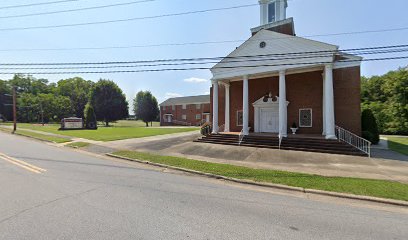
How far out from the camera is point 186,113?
5725 centimetres

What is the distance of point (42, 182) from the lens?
22.5 ft

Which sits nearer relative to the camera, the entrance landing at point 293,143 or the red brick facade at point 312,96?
the entrance landing at point 293,143

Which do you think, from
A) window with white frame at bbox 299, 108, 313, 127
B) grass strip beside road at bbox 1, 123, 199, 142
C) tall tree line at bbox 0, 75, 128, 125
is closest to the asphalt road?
window with white frame at bbox 299, 108, 313, 127

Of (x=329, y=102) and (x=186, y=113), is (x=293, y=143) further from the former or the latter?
(x=186, y=113)

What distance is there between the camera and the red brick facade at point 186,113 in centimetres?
5423

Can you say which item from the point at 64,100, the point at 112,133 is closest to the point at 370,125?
the point at 112,133

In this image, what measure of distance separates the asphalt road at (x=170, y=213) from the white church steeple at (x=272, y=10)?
20.4 metres

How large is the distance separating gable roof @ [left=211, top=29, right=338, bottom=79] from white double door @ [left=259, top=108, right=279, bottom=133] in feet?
13.9

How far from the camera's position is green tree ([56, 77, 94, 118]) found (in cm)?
7056

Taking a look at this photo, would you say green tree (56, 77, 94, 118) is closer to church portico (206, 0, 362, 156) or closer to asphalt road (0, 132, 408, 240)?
church portico (206, 0, 362, 156)

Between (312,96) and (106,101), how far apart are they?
49.1 meters

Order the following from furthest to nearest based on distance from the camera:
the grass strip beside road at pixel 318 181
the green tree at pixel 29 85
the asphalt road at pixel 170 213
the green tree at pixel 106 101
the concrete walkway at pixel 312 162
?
the green tree at pixel 29 85 < the green tree at pixel 106 101 < the concrete walkway at pixel 312 162 < the grass strip beside road at pixel 318 181 < the asphalt road at pixel 170 213

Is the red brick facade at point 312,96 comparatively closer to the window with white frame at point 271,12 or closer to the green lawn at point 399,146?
the green lawn at point 399,146

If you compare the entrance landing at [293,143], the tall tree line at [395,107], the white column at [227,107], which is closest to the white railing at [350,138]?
the entrance landing at [293,143]
